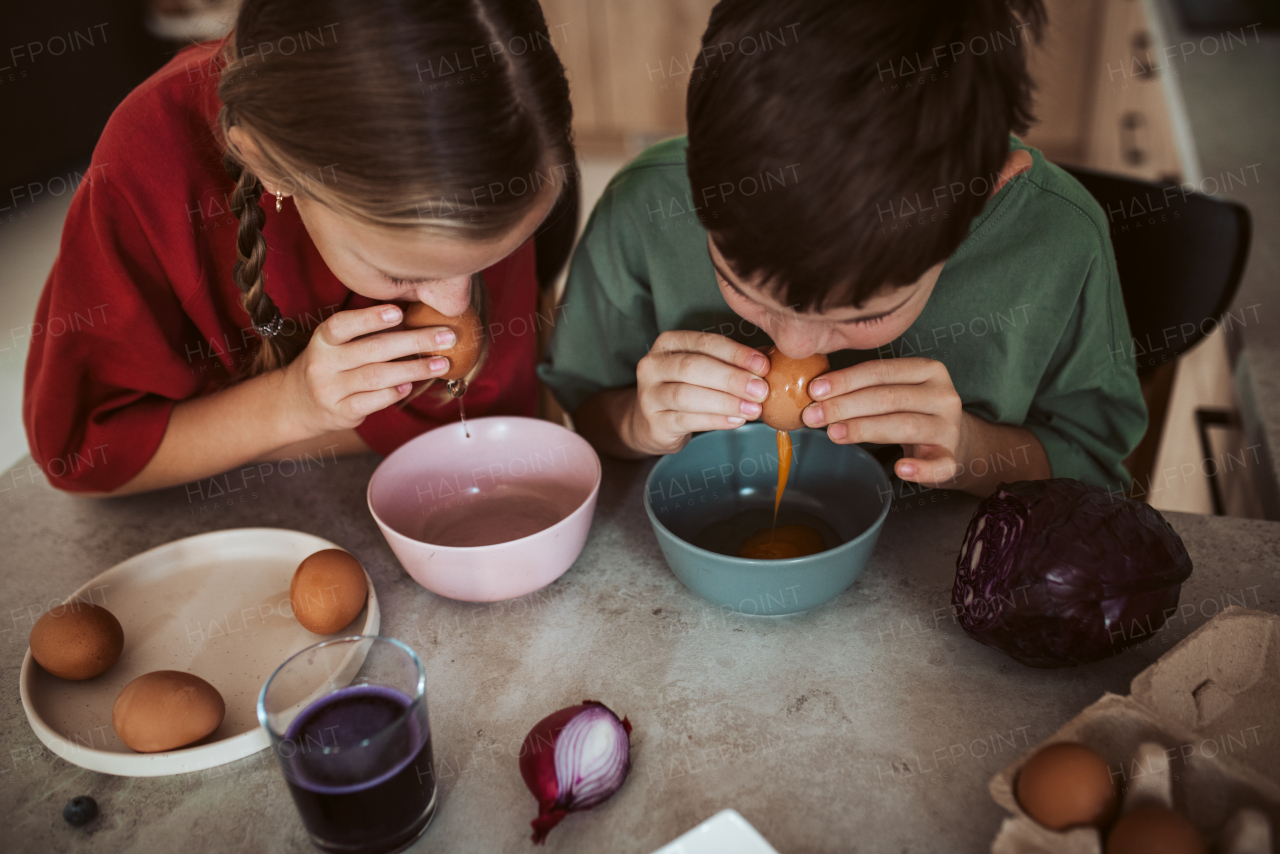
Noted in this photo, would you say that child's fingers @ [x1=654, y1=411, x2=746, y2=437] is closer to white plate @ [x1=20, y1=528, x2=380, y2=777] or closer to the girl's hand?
the girl's hand

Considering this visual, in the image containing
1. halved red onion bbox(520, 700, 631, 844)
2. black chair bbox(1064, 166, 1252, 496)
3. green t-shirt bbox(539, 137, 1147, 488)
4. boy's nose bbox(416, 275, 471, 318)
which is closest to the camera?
halved red onion bbox(520, 700, 631, 844)

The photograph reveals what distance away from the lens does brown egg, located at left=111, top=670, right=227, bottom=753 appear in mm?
772

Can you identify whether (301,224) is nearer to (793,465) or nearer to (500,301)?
(500,301)

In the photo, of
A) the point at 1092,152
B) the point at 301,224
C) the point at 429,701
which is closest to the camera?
the point at 429,701

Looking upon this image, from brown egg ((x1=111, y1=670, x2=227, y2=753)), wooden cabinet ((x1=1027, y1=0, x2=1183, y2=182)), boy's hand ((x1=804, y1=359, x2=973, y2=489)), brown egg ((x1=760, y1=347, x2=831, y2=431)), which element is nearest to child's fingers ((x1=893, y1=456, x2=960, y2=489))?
boy's hand ((x1=804, y1=359, x2=973, y2=489))

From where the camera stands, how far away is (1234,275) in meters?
1.24

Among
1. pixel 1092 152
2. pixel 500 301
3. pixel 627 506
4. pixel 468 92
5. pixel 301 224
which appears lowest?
pixel 1092 152

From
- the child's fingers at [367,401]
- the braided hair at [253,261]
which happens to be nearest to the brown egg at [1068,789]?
the child's fingers at [367,401]

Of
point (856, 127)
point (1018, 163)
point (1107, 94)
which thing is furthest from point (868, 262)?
point (1107, 94)

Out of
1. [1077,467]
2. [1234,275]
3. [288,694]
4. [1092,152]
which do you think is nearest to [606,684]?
[288,694]

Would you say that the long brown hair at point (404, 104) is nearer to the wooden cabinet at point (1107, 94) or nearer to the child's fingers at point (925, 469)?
the child's fingers at point (925, 469)

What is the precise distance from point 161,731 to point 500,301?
0.73 metres

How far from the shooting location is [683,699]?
2.73ft

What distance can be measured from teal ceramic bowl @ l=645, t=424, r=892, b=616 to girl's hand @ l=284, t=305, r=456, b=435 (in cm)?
30
